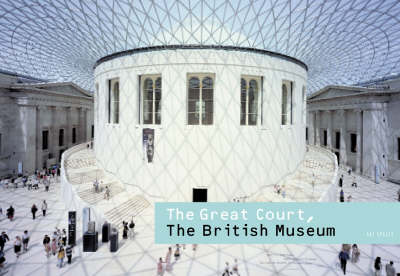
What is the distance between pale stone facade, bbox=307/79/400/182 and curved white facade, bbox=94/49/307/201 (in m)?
19.0

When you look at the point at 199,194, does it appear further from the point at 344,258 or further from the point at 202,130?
the point at 344,258

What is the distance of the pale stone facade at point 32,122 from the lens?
3250 cm

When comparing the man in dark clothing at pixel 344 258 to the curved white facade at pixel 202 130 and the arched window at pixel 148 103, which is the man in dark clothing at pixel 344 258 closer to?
the curved white facade at pixel 202 130

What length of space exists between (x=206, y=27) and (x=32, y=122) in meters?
28.6

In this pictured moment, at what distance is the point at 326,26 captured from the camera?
90.4 ft

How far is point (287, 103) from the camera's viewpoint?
25500 mm

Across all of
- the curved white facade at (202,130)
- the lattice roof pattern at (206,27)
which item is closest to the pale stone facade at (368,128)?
the lattice roof pattern at (206,27)

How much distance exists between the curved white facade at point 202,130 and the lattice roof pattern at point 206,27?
9.03 ft

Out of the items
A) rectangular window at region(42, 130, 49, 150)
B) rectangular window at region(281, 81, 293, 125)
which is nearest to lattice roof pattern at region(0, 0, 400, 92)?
rectangular window at region(281, 81, 293, 125)

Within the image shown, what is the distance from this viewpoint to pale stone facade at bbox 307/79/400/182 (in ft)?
107

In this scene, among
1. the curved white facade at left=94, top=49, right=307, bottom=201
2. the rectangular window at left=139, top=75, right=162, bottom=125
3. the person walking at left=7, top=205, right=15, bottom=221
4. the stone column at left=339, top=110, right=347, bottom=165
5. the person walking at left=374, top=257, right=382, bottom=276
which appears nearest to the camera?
the person walking at left=374, top=257, right=382, bottom=276

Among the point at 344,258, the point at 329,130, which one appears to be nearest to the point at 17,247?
the point at 344,258

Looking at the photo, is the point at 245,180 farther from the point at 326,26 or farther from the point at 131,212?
the point at 326,26

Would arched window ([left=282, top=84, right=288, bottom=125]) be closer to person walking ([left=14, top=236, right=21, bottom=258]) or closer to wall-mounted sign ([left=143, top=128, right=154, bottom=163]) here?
wall-mounted sign ([left=143, top=128, right=154, bottom=163])
